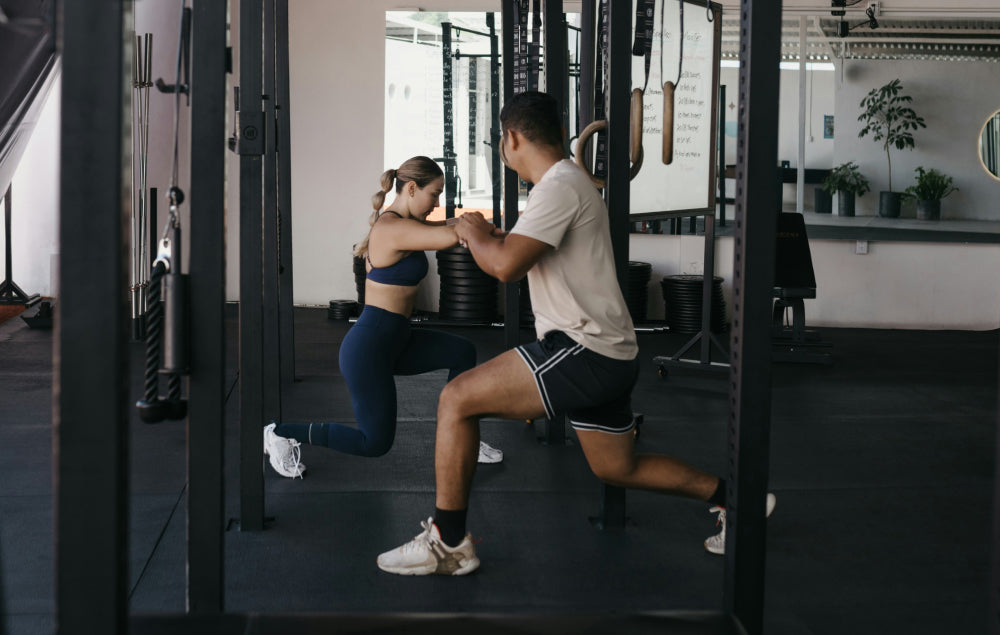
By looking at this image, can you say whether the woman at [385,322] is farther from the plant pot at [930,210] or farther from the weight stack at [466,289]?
the plant pot at [930,210]

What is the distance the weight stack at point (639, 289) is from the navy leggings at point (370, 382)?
457 cm

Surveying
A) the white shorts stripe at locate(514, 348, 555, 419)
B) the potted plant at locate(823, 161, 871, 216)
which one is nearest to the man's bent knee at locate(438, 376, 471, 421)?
the white shorts stripe at locate(514, 348, 555, 419)

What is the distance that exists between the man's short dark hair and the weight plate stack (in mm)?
5730

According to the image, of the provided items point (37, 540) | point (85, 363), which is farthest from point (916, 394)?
point (85, 363)

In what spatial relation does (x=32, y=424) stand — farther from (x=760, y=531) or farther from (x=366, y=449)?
(x=760, y=531)

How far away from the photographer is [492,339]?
753 cm

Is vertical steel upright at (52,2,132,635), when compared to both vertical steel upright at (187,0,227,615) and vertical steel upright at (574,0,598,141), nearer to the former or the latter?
vertical steel upright at (187,0,227,615)

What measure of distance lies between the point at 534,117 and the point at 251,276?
3.72ft

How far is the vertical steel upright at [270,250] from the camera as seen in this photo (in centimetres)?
386

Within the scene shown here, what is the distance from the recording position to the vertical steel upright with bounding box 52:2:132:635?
3.85ft

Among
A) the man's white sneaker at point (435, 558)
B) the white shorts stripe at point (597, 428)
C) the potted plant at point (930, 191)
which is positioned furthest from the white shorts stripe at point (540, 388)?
the potted plant at point (930, 191)

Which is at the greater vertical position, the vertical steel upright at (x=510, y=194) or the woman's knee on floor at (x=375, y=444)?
the vertical steel upright at (x=510, y=194)

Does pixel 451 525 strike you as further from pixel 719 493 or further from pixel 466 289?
pixel 466 289

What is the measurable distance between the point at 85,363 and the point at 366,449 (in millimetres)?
2310
